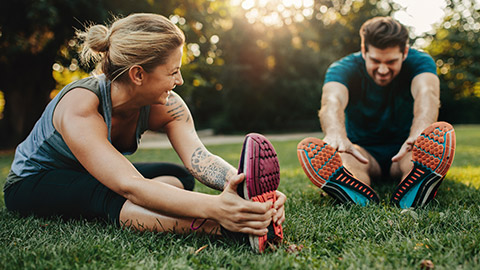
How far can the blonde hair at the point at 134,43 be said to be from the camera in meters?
1.80

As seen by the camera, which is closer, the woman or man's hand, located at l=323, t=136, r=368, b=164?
the woman

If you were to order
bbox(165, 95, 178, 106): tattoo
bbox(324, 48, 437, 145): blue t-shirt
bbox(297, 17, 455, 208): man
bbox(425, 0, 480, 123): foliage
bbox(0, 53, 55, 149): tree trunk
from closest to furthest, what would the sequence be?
bbox(297, 17, 455, 208): man
bbox(165, 95, 178, 106): tattoo
bbox(324, 48, 437, 145): blue t-shirt
bbox(0, 53, 55, 149): tree trunk
bbox(425, 0, 480, 123): foliage

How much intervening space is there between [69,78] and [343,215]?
19845mm

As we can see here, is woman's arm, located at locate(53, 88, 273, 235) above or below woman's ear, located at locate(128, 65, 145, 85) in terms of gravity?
below

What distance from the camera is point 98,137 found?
5.64ft

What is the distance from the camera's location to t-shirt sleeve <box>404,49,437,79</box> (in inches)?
118

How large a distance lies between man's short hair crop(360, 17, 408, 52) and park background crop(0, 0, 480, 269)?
118 centimetres

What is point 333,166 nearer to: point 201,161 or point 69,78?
point 201,161

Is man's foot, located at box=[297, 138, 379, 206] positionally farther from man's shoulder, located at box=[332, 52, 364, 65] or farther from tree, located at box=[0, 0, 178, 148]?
tree, located at box=[0, 0, 178, 148]

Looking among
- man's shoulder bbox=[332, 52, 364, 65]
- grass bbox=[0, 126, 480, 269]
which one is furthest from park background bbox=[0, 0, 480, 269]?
man's shoulder bbox=[332, 52, 364, 65]

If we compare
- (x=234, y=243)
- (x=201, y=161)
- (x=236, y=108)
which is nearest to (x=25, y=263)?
(x=234, y=243)

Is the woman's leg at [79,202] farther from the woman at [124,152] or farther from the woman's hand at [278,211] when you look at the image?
the woman's hand at [278,211]

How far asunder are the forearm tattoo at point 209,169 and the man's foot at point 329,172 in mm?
489

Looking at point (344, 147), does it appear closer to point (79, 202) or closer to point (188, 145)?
point (188, 145)
